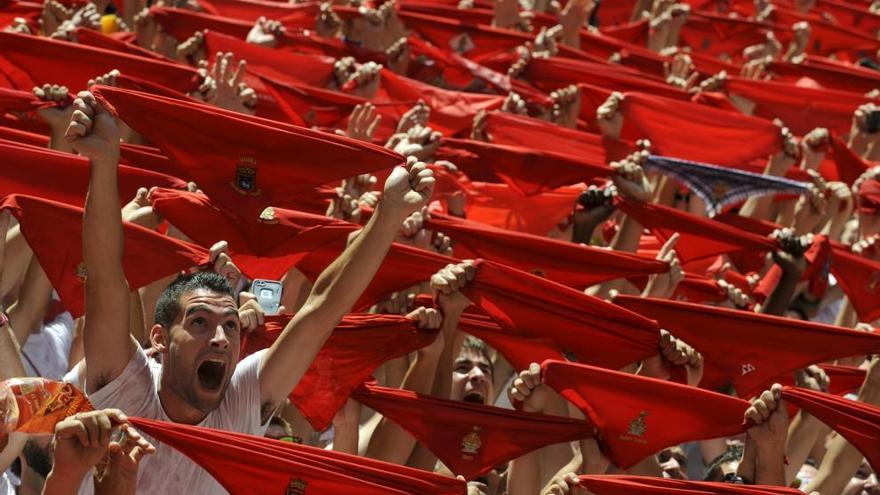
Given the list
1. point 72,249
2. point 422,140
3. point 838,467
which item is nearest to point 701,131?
point 422,140

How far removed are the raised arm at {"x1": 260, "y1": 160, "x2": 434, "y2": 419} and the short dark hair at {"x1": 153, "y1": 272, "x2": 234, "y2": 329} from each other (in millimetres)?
248

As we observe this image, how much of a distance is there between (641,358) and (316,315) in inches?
81.0

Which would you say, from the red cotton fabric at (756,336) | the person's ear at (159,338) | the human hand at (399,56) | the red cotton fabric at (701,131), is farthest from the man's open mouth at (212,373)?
the human hand at (399,56)

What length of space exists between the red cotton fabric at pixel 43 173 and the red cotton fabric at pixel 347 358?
1.29 meters

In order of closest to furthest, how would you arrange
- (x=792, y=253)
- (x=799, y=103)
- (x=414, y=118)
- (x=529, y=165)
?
(x=792, y=253) < (x=529, y=165) < (x=414, y=118) < (x=799, y=103)

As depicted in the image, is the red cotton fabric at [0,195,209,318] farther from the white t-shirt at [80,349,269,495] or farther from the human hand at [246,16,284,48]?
the human hand at [246,16,284,48]

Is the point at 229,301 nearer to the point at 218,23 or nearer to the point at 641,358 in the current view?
the point at 641,358

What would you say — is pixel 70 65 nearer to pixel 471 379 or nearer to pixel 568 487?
pixel 471 379

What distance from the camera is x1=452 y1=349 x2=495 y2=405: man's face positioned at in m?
7.83

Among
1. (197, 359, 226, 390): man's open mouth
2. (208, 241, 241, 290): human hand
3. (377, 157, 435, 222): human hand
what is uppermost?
(377, 157, 435, 222): human hand

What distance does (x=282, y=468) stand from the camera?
214 inches

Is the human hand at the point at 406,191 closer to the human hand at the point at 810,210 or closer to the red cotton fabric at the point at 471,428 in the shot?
the red cotton fabric at the point at 471,428

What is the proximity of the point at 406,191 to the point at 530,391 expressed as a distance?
4.72 feet

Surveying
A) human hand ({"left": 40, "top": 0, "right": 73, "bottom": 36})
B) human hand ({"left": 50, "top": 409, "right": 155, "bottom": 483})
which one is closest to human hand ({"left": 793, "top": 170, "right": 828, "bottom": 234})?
human hand ({"left": 40, "top": 0, "right": 73, "bottom": 36})
